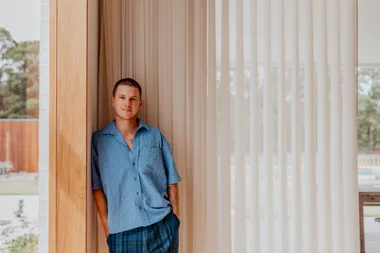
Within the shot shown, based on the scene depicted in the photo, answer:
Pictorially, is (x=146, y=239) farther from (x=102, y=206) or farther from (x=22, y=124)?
(x=22, y=124)

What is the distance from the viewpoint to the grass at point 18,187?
1.46m

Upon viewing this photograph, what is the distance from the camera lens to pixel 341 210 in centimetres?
223

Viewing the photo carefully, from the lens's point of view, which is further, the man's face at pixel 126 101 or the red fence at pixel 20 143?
the man's face at pixel 126 101

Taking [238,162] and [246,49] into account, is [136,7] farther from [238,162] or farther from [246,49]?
[238,162]

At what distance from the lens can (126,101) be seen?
1929 millimetres

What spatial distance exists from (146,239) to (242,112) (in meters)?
0.87

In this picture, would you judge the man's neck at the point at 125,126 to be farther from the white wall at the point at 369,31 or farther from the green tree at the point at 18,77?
the white wall at the point at 369,31

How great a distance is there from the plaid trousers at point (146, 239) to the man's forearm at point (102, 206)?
0.07m

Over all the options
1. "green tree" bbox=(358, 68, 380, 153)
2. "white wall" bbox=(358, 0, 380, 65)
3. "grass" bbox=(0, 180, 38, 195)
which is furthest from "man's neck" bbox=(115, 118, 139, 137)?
"green tree" bbox=(358, 68, 380, 153)

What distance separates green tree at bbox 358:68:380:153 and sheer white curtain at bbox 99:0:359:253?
4043 mm

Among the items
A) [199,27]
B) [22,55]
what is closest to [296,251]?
[199,27]

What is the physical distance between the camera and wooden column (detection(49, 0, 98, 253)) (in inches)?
67.2

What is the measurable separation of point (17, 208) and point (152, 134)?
28.3 inches

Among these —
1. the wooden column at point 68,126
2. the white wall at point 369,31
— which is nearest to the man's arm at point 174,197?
the wooden column at point 68,126
